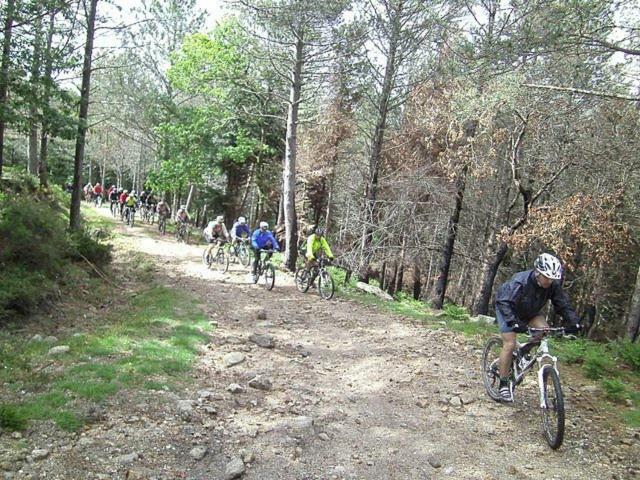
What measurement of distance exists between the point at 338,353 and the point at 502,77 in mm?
6986

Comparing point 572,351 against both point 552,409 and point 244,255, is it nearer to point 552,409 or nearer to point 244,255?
point 552,409

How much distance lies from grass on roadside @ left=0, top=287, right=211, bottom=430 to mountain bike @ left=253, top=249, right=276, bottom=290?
12.5ft

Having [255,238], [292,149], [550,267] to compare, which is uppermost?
[292,149]

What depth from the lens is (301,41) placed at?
49.0 feet

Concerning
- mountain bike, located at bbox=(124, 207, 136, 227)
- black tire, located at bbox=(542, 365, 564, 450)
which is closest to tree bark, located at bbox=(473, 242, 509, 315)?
black tire, located at bbox=(542, 365, 564, 450)

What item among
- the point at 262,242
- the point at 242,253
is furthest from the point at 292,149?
the point at 262,242

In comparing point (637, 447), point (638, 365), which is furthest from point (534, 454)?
point (638, 365)

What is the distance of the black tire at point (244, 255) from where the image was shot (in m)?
16.4

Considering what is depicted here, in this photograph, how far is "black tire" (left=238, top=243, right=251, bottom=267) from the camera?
16438 millimetres

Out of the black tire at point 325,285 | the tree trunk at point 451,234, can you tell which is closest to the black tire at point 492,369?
the black tire at point 325,285

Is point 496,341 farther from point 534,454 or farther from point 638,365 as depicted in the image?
point 638,365

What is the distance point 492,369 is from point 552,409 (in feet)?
3.97

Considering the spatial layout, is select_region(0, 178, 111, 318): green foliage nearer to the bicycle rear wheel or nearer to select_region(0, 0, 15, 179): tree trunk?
select_region(0, 0, 15, 179): tree trunk

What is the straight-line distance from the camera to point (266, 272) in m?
13.3
